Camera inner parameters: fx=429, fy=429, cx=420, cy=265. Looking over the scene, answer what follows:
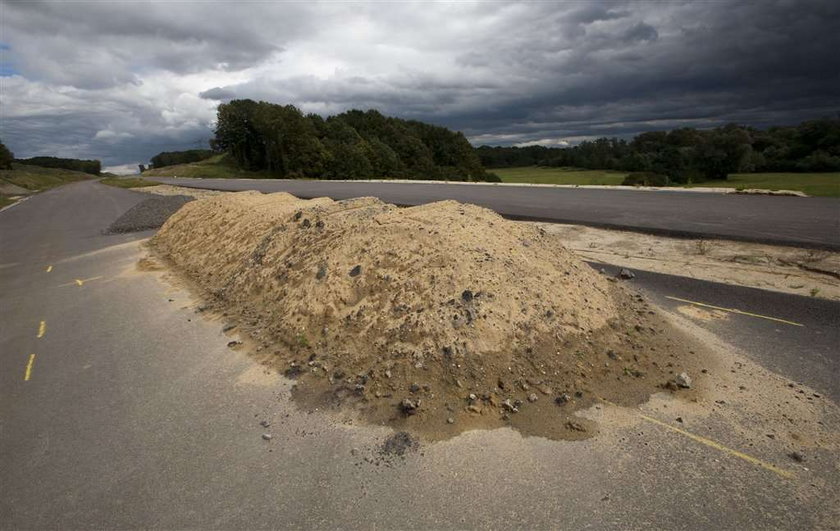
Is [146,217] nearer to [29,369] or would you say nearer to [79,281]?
[79,281]

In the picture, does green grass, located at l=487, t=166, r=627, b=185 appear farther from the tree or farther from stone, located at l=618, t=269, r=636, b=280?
the tree

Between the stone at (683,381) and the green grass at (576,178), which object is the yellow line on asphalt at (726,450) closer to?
the stone at (683,381)

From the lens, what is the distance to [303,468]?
4125 millimetres

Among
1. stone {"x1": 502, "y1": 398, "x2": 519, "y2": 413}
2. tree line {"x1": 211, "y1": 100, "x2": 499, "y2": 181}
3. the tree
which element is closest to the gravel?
stone {"x1": 502, "y1": 398, "x2": 519, "y2": 413}

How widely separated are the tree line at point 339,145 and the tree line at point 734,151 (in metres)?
26.8

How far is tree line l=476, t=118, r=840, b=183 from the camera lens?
43.5 meters

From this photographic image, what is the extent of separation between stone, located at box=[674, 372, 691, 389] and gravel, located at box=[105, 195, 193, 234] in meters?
21.7

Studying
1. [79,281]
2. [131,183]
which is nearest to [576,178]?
[79,281]

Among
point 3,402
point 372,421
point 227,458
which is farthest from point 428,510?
point 3,402

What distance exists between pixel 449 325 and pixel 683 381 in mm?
2872

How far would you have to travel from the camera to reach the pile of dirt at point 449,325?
4945 mm

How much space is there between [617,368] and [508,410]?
5.69 ft

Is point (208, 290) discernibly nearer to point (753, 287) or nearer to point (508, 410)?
point (508, 410)

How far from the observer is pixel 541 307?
19.7ft
